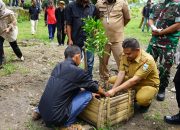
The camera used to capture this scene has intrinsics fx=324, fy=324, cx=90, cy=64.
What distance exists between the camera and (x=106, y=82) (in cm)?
601

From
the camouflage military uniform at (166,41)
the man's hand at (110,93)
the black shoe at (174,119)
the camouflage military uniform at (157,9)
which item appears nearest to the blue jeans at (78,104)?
the man's hand at (110,93)

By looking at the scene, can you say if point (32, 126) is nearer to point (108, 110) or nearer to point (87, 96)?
point (87, 96)

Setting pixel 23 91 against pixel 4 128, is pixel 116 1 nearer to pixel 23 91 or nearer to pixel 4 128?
pixel 23 91

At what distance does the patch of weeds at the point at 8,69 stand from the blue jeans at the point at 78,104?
2.98 meters

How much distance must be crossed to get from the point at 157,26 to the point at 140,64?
0.93m

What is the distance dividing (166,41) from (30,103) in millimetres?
2552

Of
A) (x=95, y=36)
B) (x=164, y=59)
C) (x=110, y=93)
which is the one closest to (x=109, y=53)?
(x=164, y=59)

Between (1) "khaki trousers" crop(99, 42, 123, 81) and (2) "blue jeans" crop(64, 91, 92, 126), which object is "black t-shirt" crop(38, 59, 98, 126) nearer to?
(2) "blue jeans" crop(64, 91, 92, 126)

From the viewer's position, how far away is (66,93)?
4.37 m

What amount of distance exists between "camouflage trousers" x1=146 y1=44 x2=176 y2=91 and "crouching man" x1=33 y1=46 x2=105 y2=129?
62.4 inches

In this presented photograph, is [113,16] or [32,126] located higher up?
[113,16]

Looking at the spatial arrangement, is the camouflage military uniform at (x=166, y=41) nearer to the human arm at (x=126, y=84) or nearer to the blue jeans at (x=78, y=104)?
the human arm at (x=126, y=84)

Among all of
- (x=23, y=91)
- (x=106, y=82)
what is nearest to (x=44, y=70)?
(x=23, y=91)

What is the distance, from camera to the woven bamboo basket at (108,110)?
15.0 ft
